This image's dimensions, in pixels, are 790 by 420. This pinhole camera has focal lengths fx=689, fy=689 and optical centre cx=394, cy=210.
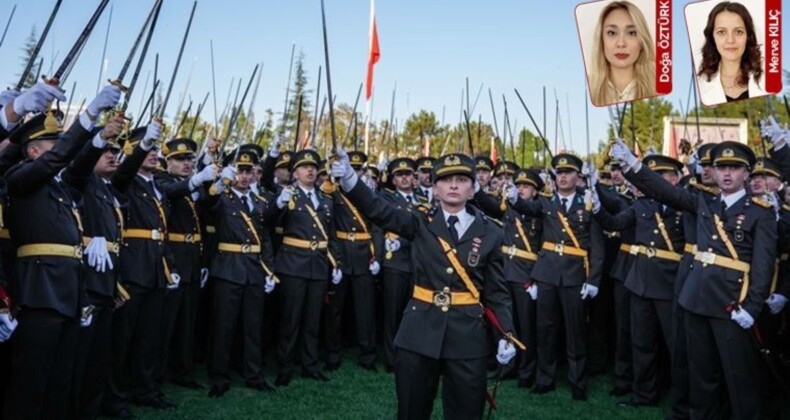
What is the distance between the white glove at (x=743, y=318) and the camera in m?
5.55

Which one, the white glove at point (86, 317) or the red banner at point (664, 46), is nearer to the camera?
the white glove at point (86, 317)

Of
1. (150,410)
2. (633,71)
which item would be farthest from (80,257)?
(633,71)

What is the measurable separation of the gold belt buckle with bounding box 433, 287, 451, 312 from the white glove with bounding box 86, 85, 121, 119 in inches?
97.9

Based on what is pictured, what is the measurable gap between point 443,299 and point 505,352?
1.82 feet

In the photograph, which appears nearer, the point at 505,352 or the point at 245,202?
the point at 505,352

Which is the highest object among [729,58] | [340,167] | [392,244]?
[729,58]

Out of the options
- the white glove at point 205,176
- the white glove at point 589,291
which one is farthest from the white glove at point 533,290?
the white glove at point 205,176

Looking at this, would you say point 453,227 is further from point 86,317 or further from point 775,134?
point 775,134

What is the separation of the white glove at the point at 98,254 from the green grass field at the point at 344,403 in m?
1.74

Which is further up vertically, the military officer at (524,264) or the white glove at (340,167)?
the white glove at (340,167)

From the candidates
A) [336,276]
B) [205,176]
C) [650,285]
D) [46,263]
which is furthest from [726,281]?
[46,263]

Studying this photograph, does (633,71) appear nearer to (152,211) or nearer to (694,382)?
(694,382)

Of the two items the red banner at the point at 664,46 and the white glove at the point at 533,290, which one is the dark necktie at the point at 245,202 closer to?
the white glove at the point at 533,290

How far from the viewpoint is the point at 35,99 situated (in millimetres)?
4035
